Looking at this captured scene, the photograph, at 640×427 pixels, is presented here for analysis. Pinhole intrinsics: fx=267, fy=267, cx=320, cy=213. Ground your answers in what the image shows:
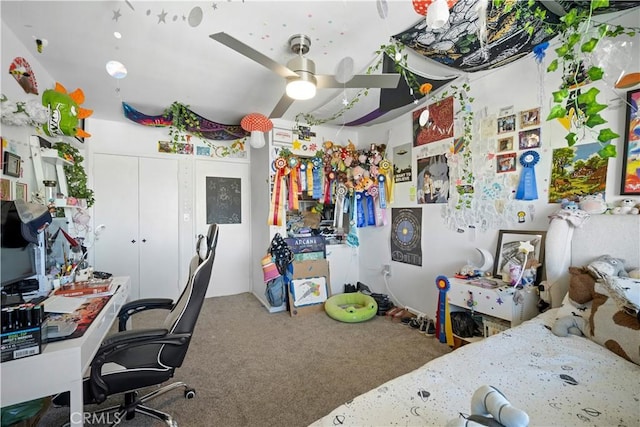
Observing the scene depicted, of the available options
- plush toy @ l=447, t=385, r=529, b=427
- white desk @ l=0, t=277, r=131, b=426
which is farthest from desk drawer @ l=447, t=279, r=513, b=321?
white desk @ l=0, t=277, r=131, b=426

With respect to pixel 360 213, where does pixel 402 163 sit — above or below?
above

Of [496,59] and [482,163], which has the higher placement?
[496,59]

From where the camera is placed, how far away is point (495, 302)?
206cm

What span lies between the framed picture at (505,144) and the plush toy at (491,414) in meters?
2.12

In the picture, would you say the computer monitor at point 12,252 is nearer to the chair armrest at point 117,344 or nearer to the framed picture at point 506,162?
the chair armrest at point 117,344

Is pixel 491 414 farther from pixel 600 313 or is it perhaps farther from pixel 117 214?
pixel 117 214

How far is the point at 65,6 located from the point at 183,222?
265 centimetres

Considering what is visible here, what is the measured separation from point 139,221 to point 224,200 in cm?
114

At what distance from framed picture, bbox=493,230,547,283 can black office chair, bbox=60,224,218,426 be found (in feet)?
7.58

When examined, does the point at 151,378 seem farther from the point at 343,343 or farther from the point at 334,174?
the point at 334,174

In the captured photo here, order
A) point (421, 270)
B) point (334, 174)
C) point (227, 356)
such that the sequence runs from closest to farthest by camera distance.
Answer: point (227, 356) → point (421, 270) → point (334, 174)

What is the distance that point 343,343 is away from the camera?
102 inches

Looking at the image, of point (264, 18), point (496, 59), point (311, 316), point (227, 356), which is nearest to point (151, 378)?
point (227, 356)

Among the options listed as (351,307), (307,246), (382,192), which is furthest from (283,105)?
(351,307)
